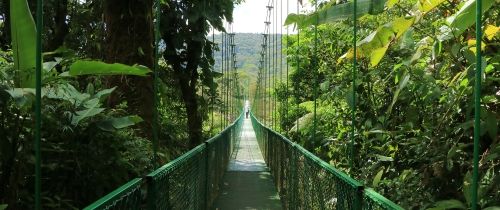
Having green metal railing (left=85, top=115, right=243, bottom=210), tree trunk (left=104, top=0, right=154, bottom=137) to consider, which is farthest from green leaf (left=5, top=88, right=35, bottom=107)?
tree trunk (left=104, top=0, right=154, bottom=137)

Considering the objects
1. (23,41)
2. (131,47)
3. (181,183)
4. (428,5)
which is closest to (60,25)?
(131,47)

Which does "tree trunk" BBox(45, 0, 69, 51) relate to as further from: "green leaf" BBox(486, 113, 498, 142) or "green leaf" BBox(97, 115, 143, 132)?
"green leaf" BBox(486, 113, 498, 142)

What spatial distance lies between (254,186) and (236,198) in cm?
106

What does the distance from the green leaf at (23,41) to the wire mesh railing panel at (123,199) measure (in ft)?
2.61

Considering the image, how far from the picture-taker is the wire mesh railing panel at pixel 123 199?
1.70 m

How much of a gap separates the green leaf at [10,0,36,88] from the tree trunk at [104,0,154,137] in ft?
6.48

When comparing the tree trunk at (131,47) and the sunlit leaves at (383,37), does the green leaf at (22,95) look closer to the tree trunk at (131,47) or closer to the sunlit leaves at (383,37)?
the sunlit leaves at (383,37)

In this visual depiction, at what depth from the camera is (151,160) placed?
12.0ft

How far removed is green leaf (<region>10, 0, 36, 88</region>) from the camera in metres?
2.50

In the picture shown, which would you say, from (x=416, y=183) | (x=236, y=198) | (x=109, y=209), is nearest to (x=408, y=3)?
(x=416, y=183)

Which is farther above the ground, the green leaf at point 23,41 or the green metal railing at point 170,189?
the green leaf at point 23,41

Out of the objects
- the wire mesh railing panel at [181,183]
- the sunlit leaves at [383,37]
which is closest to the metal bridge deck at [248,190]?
the wire mesh railing panel at [181,183]

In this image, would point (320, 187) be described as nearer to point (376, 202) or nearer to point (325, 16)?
point (325, 16)

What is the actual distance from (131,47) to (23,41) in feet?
7.20
